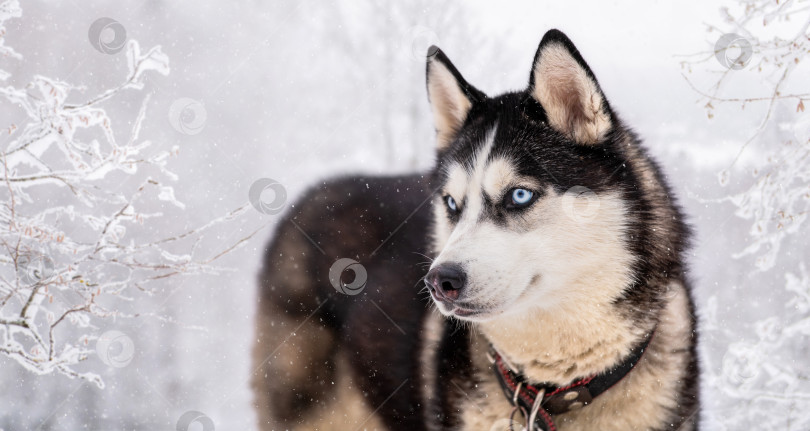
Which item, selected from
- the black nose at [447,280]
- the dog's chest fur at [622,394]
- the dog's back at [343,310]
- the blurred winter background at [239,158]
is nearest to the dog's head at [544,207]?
the black nose at [447,280]

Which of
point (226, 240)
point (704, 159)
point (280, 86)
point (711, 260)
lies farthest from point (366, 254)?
point (711, 260)

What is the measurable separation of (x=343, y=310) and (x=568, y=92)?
1503 millimetres

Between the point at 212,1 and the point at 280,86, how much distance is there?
117cm

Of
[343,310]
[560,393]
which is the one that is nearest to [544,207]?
[560,393]

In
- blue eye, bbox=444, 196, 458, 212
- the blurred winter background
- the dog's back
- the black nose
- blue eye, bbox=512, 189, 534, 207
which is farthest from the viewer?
the blurred winter background

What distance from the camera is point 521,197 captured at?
189 centimetres

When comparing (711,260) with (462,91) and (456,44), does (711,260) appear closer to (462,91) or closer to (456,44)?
(456,44)

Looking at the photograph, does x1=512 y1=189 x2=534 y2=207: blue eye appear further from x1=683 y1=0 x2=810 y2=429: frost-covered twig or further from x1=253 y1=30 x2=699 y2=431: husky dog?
x1=683 y1=0 x2=810 y2=429: frost-covered twig

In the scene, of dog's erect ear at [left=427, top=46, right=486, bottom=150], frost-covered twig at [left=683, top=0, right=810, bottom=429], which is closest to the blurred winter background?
frost-covered twig at [left=683, top=0, right=810, bottom=429]

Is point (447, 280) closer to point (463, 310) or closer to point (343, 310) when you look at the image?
point (463, 310)

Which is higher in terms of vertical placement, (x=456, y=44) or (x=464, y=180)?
A: (x=456, y=44)

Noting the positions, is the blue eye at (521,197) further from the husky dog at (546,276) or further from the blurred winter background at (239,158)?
the blurred winter background at (239,158)

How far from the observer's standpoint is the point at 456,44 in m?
5.38

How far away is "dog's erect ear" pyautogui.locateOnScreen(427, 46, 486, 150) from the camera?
83.9 inches
